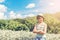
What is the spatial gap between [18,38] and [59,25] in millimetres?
3762

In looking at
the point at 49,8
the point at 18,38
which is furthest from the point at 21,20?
the point at 18,38

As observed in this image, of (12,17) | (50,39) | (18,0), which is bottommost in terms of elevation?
(50,39)

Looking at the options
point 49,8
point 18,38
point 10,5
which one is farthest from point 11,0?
point 18,38

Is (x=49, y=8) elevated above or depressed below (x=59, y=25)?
above

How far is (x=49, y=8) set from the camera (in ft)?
38.8

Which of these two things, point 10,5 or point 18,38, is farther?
point 10,5

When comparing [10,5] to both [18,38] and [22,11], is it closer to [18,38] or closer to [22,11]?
[22,11]

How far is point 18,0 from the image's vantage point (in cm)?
1192

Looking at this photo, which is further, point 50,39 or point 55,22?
point 55,22

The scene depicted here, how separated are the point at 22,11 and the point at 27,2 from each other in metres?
0.46

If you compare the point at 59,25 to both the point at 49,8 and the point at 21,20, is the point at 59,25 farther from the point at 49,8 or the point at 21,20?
the point at 21,20

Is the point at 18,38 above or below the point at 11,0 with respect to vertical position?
below

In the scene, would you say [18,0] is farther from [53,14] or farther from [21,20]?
[53,14]

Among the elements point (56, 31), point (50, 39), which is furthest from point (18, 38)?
point (56, 31)
